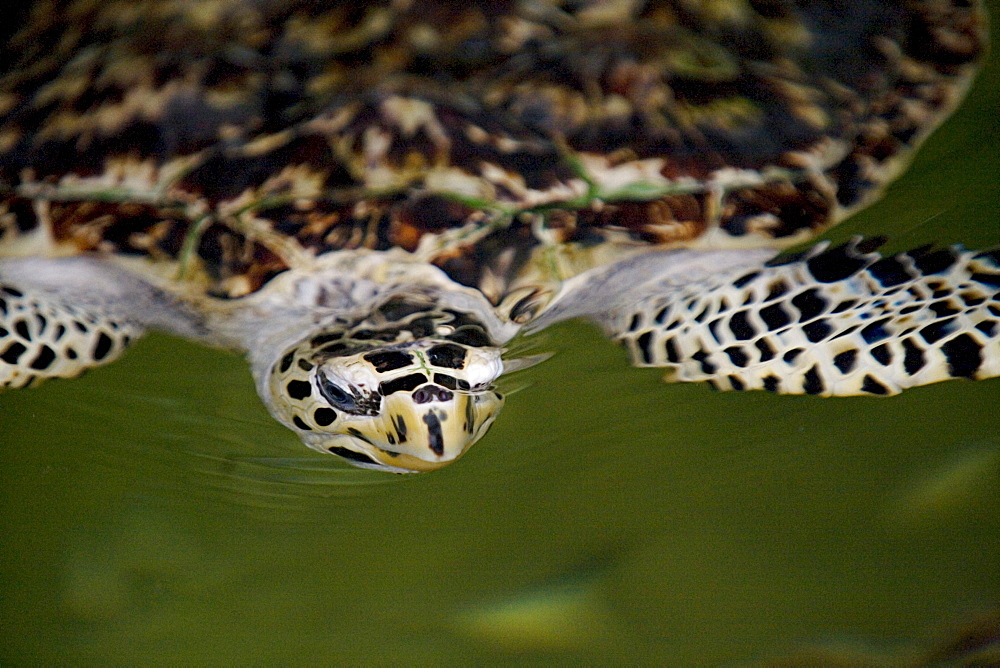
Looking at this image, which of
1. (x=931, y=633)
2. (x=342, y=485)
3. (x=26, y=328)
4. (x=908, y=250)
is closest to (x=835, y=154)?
(x=908, y=250)

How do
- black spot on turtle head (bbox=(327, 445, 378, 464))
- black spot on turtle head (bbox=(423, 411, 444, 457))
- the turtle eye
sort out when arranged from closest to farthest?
black spot on turtle head (bbox=(423, 411, 444, 457)) → the turtle eye → black spot on turtle head (bbox=(327, 445, 378, 464))

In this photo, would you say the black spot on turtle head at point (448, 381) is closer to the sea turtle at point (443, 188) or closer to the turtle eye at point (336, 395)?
the sea turtle at point (443, 188)

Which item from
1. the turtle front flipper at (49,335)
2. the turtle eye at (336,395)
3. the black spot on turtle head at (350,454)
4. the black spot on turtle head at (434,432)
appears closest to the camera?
the black spot on turtle head at (434,432)

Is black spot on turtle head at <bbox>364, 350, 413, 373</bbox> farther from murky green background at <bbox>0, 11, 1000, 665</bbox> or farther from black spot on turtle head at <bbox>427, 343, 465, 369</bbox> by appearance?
murky green background at <bbox>0, 11, 1000, 665</bbox>

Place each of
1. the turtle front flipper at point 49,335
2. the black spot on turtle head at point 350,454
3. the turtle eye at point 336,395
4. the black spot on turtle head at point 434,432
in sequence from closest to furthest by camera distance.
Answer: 1. the black spot on turtle head at point 434,432
2. the turtle eye at point 336,395
3. the black spot on turtle head at point 350,454
4. the turtle front flipper at point 49,335

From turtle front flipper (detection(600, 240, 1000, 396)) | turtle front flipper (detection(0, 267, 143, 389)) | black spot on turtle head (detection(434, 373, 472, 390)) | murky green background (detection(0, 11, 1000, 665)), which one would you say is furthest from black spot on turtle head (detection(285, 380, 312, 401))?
turtle front flipper (detection(600, 240, 1000, 396))

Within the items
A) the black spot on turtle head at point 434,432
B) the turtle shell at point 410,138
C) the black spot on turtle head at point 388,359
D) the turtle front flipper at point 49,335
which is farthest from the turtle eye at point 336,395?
the turtle front flipper at point 49,335

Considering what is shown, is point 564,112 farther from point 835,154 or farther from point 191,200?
point 191,200
